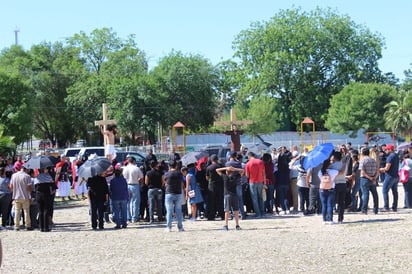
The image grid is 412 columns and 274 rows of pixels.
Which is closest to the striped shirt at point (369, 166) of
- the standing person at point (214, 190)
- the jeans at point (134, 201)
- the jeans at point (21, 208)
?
the standing person at point (214, 190)

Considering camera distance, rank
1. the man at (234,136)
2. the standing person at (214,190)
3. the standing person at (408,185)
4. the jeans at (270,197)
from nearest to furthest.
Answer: the standing person at (214,190) → the jeans at (270,197) → the standing person at (408,185) → the man at (234,136)

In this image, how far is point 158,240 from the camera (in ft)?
47.4

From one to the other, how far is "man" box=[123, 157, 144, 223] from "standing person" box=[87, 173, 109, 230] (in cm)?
101

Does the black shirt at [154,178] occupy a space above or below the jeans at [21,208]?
above

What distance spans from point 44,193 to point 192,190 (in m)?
3.89

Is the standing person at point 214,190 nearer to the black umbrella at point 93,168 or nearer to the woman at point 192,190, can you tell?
the woman at point 192,190

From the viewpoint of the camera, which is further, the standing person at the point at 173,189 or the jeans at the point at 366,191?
the jeans at the point at 366,191

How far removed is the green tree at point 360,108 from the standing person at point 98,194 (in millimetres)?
50696

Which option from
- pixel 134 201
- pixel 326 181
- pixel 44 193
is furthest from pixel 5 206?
pixel 326 181

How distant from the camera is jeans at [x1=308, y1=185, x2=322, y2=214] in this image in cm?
1791

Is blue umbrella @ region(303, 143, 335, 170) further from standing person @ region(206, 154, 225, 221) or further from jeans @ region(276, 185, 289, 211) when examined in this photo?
jeans @ region(276, 185, 289, 211)

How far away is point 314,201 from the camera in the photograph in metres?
18.2

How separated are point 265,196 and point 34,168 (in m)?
6.25

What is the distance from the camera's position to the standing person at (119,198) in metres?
17.0
